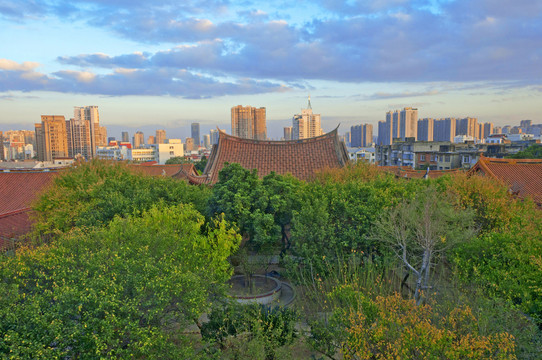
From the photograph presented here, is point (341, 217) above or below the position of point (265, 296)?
above

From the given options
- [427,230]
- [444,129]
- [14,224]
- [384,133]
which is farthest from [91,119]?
[427,230]

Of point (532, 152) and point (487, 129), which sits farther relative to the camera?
point (487, 129)

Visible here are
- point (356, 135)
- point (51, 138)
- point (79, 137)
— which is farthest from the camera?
point (356, 135)

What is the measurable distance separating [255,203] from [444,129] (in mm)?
105125

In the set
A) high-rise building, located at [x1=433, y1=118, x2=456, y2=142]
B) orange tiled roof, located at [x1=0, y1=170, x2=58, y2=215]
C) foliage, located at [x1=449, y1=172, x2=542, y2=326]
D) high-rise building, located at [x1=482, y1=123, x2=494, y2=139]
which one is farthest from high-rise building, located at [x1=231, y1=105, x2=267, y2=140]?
foliage, located at [x1=449, y1=172, x2=542, y2=326]

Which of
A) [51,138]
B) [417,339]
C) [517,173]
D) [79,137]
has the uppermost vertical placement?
[79,137]

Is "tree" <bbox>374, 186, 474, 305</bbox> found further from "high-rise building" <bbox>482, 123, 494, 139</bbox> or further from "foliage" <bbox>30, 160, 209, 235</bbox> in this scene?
"high-rise building" <bbox>482, 123, 494, 139</bbox>

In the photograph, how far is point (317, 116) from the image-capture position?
355 ft

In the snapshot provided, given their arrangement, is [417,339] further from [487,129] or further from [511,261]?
[487,129]

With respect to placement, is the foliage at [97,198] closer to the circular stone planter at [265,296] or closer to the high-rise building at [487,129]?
the circular stone planter at [265,296]

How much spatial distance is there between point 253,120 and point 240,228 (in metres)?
104

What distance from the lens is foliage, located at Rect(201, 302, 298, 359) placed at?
9.38 m

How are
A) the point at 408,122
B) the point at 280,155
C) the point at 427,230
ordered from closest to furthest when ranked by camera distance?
1. the point at 427,230
2. the point at 280,155
3. the point at 408,122

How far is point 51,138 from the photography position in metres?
98.2
